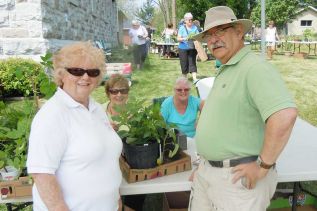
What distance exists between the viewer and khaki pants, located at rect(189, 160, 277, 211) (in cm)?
175

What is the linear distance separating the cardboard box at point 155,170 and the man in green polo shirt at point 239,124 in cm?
22

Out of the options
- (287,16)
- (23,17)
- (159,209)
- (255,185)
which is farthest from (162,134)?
(287,16)

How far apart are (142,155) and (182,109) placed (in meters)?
1.44

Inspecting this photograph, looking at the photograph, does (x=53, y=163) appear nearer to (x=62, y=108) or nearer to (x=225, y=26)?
(x=62, y=108)

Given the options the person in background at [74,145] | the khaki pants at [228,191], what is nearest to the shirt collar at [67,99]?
the person in background at [74,145]

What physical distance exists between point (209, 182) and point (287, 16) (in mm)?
47053

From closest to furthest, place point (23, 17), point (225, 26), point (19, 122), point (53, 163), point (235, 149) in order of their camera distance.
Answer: point (53, 163), point (235, 149), point (225, 26), point (19, 122), point (23, 17)

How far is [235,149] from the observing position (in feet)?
5.63

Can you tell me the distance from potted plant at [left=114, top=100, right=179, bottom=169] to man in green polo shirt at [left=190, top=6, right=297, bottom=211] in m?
0.28

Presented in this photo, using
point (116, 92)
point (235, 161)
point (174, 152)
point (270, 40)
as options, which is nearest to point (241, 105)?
point (235, 161)

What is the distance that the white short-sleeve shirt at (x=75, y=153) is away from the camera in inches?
60.5

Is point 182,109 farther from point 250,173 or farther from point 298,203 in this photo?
point 250,173

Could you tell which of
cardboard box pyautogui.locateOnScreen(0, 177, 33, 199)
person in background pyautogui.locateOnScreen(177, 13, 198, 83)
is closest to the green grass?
person in background pyautogui.locateOnScreen(177, 13, 198, 83)

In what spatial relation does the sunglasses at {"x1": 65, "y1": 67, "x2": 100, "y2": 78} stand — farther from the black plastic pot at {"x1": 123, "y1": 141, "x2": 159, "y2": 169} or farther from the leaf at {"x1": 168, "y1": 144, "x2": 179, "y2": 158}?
the leaf at {"x1": 168, "y1": 144, "x2": 179, "y2": 158}
